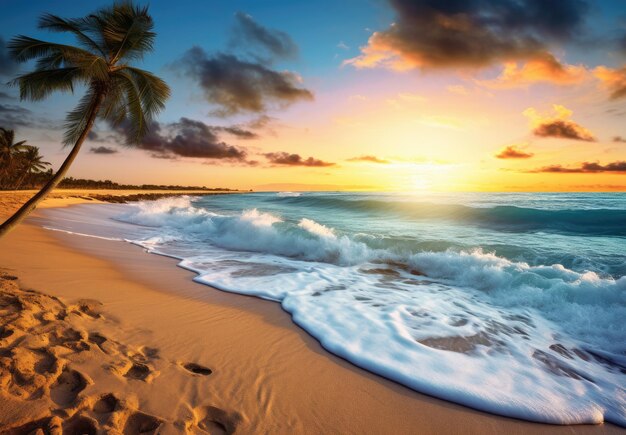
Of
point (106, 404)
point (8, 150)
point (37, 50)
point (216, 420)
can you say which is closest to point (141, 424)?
point (106, 404)

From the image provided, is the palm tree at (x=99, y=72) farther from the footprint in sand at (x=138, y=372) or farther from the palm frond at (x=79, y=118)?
the footprint in sand at (x=138, y=372)

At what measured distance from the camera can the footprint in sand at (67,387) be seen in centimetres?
251

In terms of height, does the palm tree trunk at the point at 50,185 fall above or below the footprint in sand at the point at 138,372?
above

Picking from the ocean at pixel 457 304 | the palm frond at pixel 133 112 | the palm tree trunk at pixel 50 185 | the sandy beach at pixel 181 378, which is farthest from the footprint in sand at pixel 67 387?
the palm frond at pixel 133 112

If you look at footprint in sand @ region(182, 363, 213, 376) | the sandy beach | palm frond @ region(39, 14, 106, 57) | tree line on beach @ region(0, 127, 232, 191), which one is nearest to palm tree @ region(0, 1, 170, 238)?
palm frond @ region(39, 14, 106, 57)

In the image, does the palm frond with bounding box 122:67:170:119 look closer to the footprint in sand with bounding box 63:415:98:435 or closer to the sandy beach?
the sandy beach

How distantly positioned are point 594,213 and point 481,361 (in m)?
21.5

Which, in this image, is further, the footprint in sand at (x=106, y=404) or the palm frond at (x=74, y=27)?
the palm frond at (x=74, y=27)

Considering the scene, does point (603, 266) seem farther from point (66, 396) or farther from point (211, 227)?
point (211, 227)

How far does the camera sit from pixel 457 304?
245 inches

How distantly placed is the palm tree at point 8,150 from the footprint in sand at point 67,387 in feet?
184

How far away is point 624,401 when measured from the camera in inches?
135

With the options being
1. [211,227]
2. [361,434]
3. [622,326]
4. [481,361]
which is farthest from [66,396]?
[211,227]

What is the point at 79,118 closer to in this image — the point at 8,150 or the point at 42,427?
the point at 42,427
